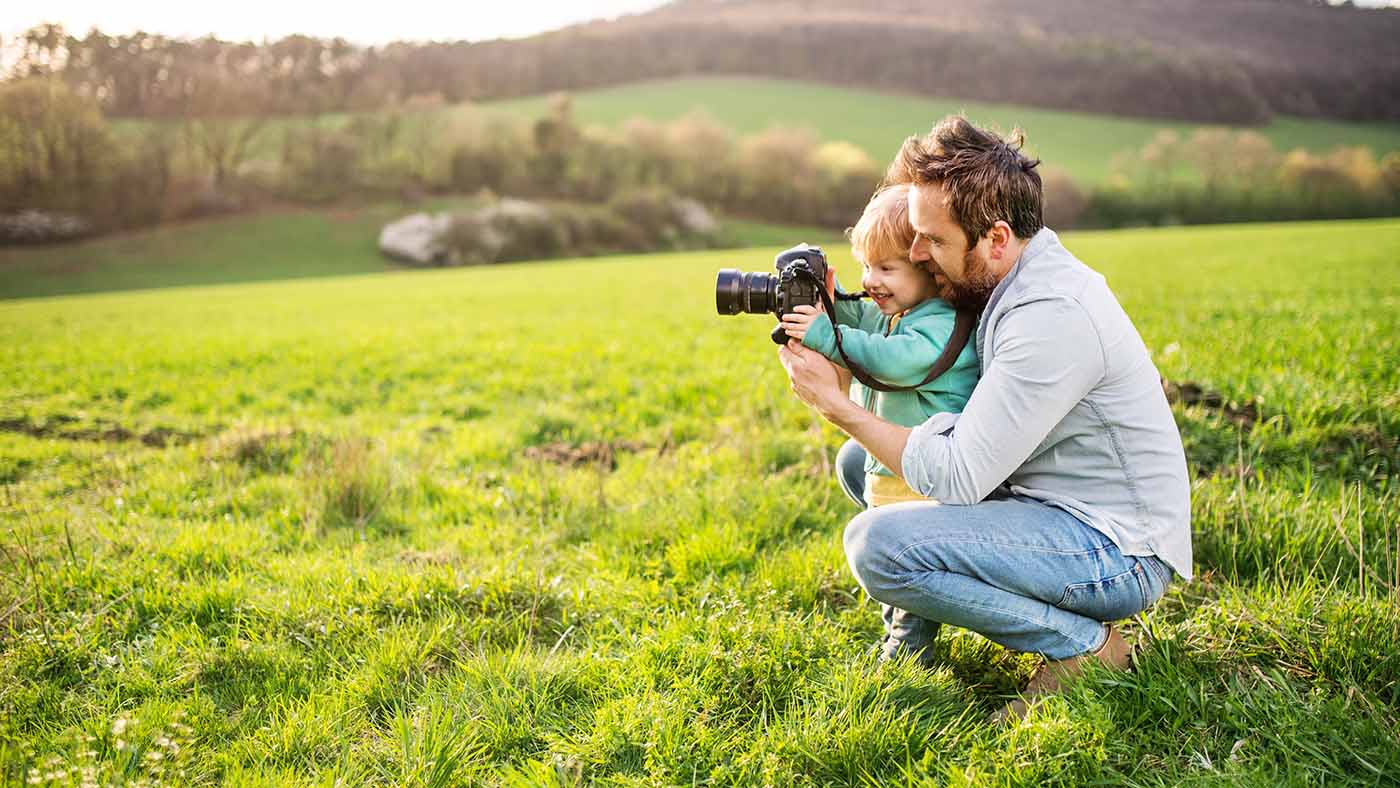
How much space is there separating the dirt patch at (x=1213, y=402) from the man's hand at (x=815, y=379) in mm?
3594

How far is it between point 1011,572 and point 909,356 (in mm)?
841

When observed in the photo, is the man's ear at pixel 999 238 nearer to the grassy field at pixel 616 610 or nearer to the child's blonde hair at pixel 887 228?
the child's blonde hair at pixel 887 228

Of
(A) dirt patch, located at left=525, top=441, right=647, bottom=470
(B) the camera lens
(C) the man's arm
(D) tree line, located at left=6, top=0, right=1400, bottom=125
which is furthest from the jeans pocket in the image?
(D) tree line, located at left=6, top=0, right=1400, bottom=125

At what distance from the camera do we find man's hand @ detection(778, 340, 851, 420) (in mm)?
3066

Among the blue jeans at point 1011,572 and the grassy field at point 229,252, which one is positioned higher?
the blue jeans at point 1011,572

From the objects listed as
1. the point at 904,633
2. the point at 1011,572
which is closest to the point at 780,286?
the point at 1011,572

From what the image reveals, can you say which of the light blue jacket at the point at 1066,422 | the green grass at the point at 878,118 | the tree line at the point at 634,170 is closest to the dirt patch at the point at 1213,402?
the light blue jacket at the point at 1066,422

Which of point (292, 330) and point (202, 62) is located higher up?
point (202, 62)

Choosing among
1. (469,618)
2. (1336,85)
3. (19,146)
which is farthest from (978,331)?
(1336,85)

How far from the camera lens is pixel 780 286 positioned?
10.4ft

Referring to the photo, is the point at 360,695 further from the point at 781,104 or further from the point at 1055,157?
the point at 781,104

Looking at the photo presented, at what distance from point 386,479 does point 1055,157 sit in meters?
79.7

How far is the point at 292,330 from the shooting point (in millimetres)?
15031

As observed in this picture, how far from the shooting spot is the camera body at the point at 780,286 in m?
3.16
